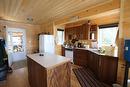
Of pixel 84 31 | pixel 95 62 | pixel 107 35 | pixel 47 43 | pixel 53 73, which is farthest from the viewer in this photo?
pixel 47 43

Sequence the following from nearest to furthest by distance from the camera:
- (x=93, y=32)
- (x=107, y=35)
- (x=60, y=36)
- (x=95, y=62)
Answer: (x=95, y=62), (x=107, y=35), (x=93, y=32), (x=60, y=36)

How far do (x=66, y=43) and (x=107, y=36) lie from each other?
8.76 ft

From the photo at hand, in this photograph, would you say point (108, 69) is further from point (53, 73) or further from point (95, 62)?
point (53, 73)

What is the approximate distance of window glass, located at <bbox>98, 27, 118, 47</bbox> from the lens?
3.86 metres

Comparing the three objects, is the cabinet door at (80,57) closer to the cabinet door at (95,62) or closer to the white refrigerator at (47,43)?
the cabinet door at (95,62)

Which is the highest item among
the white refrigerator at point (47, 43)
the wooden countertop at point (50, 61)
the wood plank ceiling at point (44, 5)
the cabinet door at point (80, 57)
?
the wood plank ceiling at point (44, 5)

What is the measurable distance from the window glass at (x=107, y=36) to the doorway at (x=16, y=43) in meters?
4.71

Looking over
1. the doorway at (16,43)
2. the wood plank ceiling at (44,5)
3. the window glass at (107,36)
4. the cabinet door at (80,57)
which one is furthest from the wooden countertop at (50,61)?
the doorway at (16,43)

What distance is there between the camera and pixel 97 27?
4.28 meters

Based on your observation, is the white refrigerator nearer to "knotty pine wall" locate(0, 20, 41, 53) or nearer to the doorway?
"knotty pine wall" locate(0, 20, 41, 53)

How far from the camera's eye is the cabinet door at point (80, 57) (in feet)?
14.0

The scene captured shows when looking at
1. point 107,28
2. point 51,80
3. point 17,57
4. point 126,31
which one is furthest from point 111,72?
point 17,57

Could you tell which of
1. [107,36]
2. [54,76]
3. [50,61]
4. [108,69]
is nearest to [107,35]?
[107,36]

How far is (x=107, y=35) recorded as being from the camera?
4086mm
